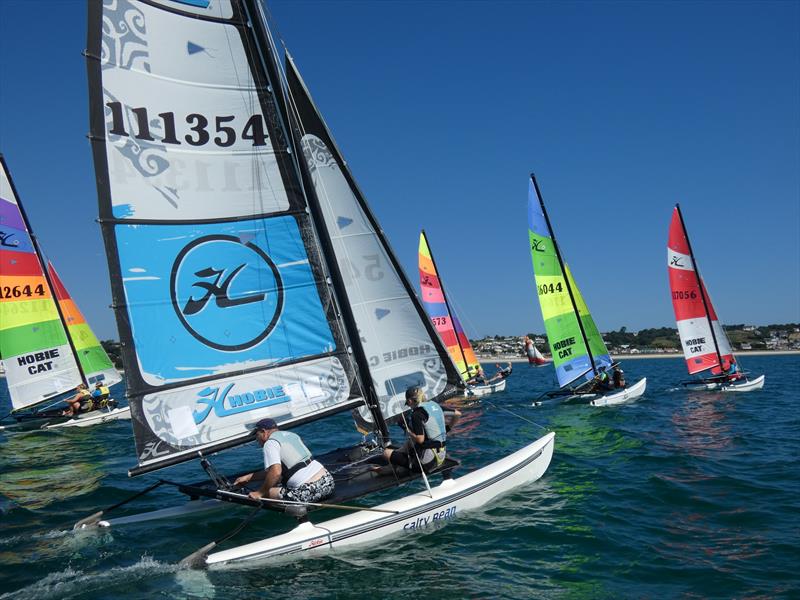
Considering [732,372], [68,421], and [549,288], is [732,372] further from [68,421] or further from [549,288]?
[68,421]

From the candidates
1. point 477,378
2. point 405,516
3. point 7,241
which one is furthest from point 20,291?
point 477,378

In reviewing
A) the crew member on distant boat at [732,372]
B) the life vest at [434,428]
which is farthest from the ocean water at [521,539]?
the crew member on distant boat at [732,372]

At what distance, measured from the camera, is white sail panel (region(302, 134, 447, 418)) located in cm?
826

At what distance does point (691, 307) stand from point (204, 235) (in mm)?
22038

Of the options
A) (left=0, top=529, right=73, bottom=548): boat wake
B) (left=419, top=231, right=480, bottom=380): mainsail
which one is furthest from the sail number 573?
(left=419, top=231, right=480, bottom=380): mainsail

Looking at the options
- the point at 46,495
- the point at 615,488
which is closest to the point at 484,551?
the point at 615,488

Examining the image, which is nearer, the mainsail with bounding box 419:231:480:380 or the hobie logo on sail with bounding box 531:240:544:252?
the hobie logo on sail with bounding box 531:240:544:252

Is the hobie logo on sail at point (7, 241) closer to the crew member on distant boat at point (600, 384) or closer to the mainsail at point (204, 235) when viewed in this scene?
the mainsail at point (204, 235)

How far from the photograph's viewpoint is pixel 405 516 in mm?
6805

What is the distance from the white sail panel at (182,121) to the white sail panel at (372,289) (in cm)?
71

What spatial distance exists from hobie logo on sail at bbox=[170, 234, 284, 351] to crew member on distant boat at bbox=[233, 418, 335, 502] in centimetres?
131

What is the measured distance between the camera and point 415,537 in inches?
265

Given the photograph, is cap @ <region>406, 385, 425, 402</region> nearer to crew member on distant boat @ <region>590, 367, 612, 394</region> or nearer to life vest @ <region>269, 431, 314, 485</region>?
life vest @ <region>269, 431, 314, 485</region>

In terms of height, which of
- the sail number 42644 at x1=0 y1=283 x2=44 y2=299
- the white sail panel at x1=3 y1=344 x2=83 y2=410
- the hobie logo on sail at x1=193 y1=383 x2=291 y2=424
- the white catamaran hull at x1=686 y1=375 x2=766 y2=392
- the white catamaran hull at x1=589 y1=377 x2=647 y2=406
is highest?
the sail number 42644 at x1=0 y1=283 x2=44 y2=299
